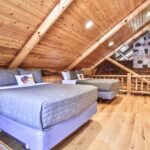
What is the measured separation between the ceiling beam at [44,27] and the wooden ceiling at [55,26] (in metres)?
0.06

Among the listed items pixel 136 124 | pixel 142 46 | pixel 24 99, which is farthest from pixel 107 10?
pixel 142 46

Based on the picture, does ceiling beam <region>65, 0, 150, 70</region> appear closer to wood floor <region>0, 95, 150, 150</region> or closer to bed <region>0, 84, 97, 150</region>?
wood floor <region>0, 95, 150, 150</region>

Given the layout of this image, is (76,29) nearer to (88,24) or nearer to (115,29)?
(88,24)

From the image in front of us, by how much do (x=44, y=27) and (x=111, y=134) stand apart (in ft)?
7.05

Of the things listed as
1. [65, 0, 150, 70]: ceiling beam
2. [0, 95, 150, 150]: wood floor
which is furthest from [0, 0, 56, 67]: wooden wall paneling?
[65, 0, 150, 70]: ceiling beam

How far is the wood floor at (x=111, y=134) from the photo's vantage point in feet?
6.13

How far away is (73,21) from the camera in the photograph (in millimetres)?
3064

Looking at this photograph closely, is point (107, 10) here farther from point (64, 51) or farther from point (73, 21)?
point (64, 51)

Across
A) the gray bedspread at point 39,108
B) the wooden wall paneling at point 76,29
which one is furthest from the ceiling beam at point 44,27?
the gray bedspread at point 39,108

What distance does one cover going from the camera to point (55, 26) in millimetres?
2910

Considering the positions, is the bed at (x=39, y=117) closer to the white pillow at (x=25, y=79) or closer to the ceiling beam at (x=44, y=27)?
the white pillow at (x=25, y=79)

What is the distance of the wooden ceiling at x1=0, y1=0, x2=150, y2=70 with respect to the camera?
7.27 ft

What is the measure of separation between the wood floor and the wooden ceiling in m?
1.66

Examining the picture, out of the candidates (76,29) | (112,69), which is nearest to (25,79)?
Result: (76,29)
